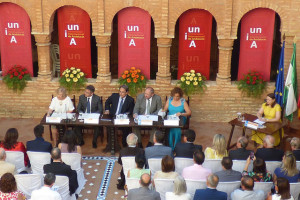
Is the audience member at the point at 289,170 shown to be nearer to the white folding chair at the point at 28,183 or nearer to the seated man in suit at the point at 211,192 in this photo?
the seated man in suit at the point at 211,192

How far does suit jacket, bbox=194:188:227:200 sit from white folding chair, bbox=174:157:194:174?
123cm

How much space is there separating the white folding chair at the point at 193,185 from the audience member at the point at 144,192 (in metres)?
0.65

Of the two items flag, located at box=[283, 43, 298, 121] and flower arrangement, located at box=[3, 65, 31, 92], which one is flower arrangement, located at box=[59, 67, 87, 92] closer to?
flower arrangement, located at box=[3, 65, 31, 92]

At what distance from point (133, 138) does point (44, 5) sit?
5104mm

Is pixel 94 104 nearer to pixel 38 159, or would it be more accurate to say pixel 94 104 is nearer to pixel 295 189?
pixel 38 159

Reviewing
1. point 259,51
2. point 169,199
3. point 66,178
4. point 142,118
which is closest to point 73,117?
point 142,118

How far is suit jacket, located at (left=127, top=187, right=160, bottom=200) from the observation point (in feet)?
24.2

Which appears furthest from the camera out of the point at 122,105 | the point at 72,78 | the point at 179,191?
the point at 72,78

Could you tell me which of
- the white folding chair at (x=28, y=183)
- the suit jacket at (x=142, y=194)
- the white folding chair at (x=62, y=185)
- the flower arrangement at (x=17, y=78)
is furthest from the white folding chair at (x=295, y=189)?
the flower arrangement at (x=17, y=78)

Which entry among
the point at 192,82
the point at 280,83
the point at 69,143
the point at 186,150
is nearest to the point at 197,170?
the point at 186,150

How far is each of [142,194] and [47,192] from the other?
1.42 meters

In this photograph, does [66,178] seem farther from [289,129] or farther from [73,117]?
[289,129]

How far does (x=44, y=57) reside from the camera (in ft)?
41.9

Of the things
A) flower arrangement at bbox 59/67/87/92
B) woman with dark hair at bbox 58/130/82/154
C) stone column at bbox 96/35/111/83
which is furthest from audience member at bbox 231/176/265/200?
flower arrangement at bbox 59/67/87/92
